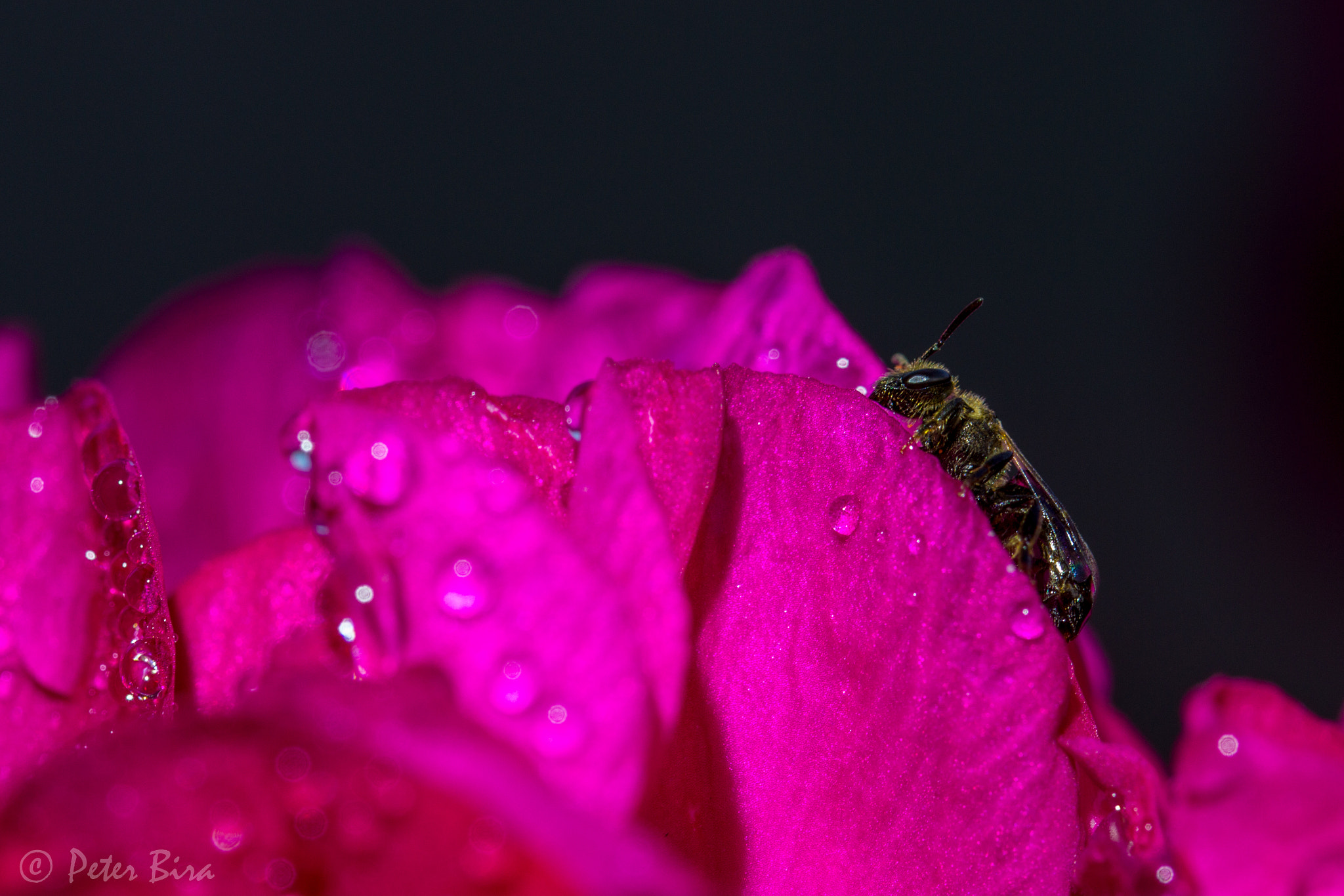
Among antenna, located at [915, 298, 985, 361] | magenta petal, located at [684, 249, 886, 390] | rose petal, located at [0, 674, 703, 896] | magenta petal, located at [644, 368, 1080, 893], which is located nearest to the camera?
rose petal, located at [0, 674, 703, 896]

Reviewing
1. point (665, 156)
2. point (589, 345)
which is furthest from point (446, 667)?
point (665, 156)

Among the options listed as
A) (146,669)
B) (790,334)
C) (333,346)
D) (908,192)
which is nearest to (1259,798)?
(790,334)

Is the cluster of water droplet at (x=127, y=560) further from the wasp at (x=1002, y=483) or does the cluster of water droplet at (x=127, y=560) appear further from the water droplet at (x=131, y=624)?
the wasp at (x=1002, y=483)

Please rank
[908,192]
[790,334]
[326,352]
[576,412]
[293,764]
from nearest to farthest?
[293,764]
[576,412]
[790,334]
[326,352]
[908,192]

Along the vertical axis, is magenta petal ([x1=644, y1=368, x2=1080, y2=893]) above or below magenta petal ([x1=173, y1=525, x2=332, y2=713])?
above

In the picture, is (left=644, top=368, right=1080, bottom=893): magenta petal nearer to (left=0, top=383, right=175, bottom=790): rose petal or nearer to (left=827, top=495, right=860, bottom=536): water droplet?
(left=827, top=495, right=860, bottom=536): water droplet

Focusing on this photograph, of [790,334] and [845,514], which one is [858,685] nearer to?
[845,514]

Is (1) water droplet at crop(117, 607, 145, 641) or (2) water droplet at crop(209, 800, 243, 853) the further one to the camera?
(1) water droplet at crop(117, 607, 145, 641)

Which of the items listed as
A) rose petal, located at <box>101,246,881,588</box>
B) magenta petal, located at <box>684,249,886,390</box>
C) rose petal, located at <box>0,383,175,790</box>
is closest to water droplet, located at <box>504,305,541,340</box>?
rose petal, located at <box>101,246,881,588</box>
